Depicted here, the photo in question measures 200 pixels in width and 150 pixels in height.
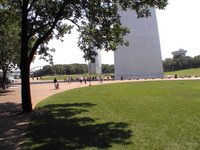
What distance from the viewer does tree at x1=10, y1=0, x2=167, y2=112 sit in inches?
782

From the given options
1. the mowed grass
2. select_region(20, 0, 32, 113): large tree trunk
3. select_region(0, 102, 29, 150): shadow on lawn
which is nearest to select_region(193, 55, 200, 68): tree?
select_region(20, 0, 32, 113): large tree trunk

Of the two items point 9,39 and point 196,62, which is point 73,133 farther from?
point 196,62

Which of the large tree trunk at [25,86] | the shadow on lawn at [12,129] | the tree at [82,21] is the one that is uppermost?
the tree at [82,21]

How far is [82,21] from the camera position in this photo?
72.9ft

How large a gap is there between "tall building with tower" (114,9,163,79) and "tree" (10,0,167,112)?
73.7m

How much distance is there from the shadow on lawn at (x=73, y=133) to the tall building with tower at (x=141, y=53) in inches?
3170

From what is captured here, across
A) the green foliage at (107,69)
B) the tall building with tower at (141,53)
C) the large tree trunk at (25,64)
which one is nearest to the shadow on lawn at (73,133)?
A: the large tree trunk at (25,64)

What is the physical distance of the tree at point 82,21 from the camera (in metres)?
19.9

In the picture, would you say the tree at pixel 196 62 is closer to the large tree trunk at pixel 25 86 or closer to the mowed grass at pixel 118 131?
the large tree trunk at pixel 25 86

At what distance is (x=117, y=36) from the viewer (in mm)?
21625

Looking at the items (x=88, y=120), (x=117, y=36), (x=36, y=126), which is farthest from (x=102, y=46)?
(x=36, y=126)

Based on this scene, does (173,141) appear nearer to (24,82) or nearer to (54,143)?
(54,143)

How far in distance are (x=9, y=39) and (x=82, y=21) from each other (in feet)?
74.2

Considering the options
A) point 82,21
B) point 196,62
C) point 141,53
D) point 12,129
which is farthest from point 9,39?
point 196,62
